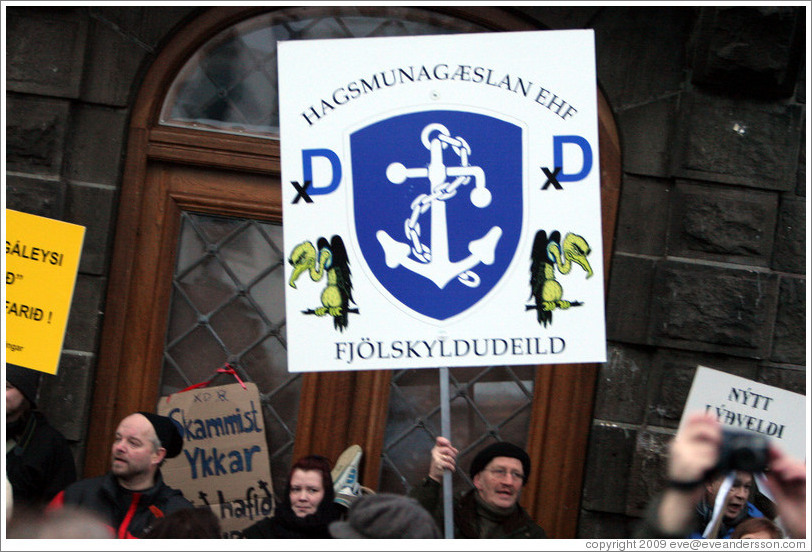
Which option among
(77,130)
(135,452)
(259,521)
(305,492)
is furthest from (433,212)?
(77,130)

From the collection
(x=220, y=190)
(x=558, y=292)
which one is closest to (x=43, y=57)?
(x=220, y=190)

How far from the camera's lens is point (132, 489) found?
3674 millimetres

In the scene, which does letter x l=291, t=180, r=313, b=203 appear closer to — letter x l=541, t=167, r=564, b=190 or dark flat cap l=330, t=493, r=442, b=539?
letter x l=541, t=167, r=564, b=190

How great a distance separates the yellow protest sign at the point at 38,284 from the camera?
3.90 meters

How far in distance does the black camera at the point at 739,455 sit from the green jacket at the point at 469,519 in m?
1.58

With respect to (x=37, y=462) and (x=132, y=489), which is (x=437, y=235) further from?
(x=37, y=462)

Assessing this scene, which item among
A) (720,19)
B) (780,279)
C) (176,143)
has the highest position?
(720,19)

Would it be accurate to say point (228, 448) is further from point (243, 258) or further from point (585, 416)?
point (585, 416)

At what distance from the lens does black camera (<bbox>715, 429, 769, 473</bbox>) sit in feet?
7.15

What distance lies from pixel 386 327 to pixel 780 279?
2.11 m

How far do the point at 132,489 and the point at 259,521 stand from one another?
486mm

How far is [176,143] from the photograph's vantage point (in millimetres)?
4559

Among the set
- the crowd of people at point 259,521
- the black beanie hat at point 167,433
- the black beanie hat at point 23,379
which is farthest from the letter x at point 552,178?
the black beanie hat at point 23,379

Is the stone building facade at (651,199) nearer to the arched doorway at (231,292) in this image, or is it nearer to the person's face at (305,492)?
the arched doorway at (231,292)
